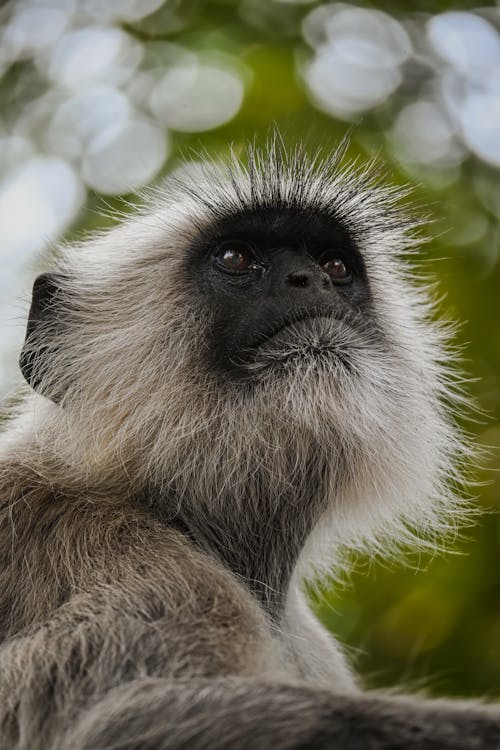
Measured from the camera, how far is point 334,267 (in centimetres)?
558

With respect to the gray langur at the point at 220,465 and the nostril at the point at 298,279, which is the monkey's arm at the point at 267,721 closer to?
the gray langur at the point at 220,465

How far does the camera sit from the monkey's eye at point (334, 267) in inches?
219

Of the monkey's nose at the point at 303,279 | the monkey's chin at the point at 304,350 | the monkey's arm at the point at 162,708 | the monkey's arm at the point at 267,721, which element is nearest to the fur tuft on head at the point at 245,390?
the monkey's chin at the point at 304,350

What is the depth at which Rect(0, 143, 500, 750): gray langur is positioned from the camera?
12.3ft

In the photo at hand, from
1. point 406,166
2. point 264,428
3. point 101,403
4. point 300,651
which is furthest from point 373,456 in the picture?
point 406,166

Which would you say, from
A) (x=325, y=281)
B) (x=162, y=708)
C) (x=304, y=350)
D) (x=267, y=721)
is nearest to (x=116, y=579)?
(x=162, y=708)

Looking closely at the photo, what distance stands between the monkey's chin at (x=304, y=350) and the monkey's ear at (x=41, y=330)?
110cm

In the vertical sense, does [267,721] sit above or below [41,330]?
below

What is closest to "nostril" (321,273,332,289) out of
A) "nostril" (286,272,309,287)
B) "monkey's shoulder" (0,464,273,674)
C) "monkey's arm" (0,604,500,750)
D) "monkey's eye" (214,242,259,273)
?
"nostril" (286,272,309,287)

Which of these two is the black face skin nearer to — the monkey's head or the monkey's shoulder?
the monkey's head

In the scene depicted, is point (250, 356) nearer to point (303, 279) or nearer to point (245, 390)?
point (245, 390)

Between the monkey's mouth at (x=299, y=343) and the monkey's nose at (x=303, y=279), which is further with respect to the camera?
the monkey's nose at (x=303, y=279)

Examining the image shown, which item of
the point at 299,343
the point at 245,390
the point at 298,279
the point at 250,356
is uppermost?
the point at 298,279

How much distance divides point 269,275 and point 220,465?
92 centimetres
